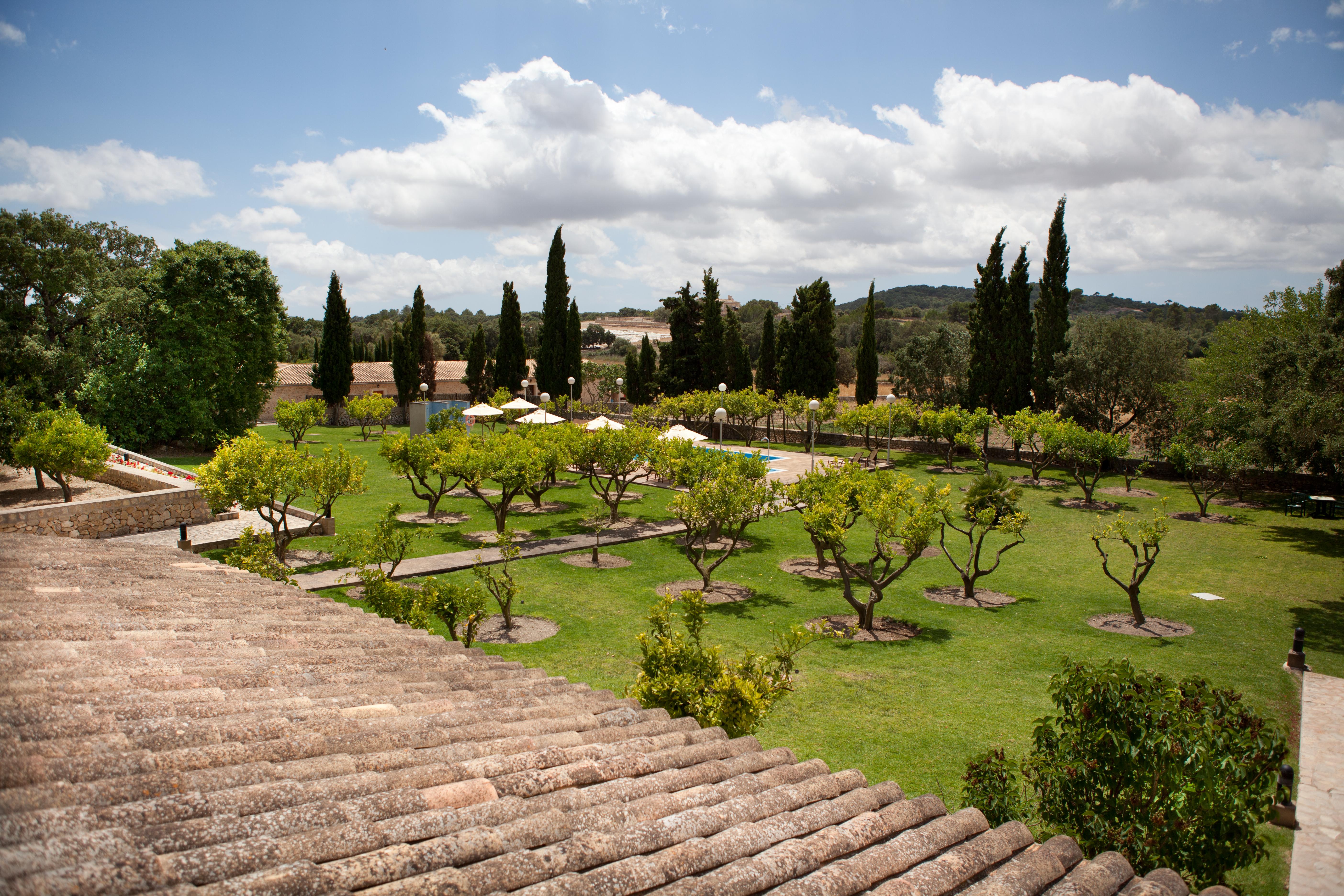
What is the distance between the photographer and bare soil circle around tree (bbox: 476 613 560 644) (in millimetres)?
14344

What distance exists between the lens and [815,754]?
9.99m

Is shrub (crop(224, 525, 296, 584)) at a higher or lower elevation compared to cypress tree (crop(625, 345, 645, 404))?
lower

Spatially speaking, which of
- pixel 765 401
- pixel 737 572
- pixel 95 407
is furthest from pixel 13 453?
pixel 765 401

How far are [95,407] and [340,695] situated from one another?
37.4 m

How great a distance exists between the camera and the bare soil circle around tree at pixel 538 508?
26172 mm

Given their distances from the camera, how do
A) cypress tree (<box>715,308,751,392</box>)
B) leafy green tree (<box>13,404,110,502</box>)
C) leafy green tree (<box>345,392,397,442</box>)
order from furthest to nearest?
cypress tree (<box>715,308,751,392</box>), leafy green tree (<box>345,392,397,442</box>), leafy green tree (<box>13,404,110,502</box>)

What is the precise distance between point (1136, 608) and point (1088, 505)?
13.1m

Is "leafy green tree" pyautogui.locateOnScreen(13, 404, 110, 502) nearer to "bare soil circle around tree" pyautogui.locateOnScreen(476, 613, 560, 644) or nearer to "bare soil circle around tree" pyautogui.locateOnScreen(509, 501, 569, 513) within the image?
"bare soil circle around tree" pyautogui.locateOnScreen(509, 501, 569, 513)

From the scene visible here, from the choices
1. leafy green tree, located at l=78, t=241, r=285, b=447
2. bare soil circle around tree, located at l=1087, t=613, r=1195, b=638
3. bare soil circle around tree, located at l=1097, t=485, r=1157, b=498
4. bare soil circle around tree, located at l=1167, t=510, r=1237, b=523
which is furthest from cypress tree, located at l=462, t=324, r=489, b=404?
bare soil circle around tree, located at l=1087, t=613, r=1195, b=638

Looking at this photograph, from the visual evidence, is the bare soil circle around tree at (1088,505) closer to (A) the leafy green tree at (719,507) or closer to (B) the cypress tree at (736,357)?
(A) the leafy green tree at (719,507)

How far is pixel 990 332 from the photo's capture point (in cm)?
3950

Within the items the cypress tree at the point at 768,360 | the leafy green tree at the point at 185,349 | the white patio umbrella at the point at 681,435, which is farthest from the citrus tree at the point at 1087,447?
the leafy green tree at the point at 185,349

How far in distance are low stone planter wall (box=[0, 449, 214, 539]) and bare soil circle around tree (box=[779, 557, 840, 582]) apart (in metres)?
15.4

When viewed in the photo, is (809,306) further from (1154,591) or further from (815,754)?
(815,754)
